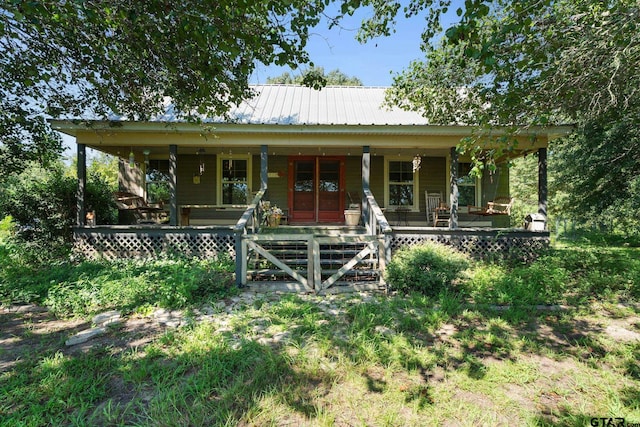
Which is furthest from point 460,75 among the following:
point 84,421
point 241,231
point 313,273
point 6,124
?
point 6,124

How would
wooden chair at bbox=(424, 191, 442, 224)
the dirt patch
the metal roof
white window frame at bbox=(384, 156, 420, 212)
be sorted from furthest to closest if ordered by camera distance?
1. white window frame at bbox=(384, 156, 420, 212)
2. wooden chair at bbox=(424, 191, 442, 224)
3. the metal roof
4. the dirt patch

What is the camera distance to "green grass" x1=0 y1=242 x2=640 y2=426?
2.36 m

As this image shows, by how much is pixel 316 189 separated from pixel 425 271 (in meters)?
5.65

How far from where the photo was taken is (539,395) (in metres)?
2.57

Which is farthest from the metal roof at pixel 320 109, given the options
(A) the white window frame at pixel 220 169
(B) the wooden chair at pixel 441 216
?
(B) the wooden chair at pixel 441 216

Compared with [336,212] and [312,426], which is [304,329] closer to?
[312,426]

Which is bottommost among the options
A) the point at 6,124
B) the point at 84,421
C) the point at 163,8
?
the point at 84,421

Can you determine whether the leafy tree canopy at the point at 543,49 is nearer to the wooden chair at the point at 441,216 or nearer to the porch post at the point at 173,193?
the wooden chair at the point at 441,216

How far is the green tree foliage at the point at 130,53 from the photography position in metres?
3.68

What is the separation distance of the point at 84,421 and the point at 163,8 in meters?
4.20

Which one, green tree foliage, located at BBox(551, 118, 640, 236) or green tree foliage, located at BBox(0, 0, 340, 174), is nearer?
green tree foliage, located at BBox(0, 0, 340, 174)

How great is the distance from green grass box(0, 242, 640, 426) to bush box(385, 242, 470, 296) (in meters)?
0.20

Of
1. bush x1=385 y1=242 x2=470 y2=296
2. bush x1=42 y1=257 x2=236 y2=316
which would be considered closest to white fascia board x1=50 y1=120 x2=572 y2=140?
bush x1=42 y1=257 x2=236 y2=316

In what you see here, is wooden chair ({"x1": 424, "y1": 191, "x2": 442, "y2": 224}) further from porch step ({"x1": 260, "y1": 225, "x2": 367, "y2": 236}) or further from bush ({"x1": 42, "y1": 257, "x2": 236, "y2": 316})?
bush ({"x1": 42, "y1": 257, "x2": 236, "y2": 316})
